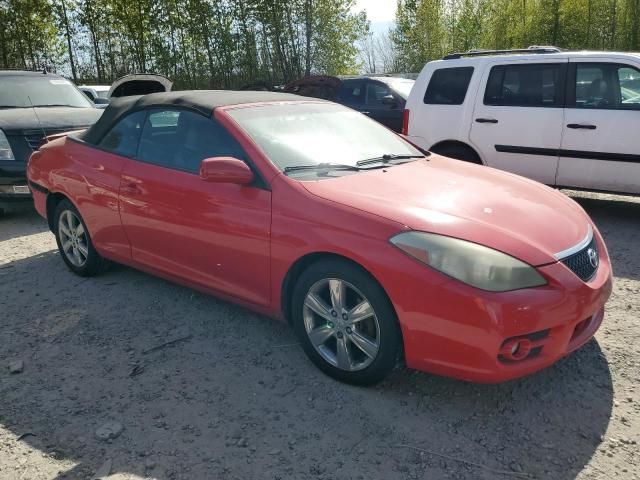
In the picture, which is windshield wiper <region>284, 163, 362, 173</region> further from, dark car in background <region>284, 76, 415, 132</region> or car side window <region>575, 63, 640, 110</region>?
dark car in background <region>284, 76, 415, 132</region>

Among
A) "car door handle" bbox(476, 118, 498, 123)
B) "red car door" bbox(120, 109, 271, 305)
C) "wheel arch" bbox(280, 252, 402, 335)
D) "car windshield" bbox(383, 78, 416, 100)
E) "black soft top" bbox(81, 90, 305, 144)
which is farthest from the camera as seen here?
"car windshield" bbox(383, 78, 416, 100)

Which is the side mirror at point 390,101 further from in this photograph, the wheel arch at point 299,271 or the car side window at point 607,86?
the wheel arch at point 299,271

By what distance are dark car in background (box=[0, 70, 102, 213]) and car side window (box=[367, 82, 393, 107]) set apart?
4371 millimetres

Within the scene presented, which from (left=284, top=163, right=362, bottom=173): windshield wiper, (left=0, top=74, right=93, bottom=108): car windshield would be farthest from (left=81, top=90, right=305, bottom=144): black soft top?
(left=0, top=74, right=93, bottom=108): car windshield

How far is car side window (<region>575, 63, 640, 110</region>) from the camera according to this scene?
222 inches

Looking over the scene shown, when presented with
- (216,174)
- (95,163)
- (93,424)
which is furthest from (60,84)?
(93,424)

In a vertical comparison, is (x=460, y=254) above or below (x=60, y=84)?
below

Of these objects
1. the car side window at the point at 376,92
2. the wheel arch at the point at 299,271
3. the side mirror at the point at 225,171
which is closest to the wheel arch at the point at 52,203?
the side mirror at the point at 225,171

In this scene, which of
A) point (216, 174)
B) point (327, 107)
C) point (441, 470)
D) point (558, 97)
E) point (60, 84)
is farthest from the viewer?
point (60, 84)

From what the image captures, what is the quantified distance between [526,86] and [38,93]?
21.6 ft

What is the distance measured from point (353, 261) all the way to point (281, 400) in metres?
0.80

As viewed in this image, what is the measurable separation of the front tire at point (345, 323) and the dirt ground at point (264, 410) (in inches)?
5.3

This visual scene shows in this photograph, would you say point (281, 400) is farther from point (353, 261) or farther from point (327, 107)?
point (327, 107)

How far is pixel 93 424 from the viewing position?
2.78m
